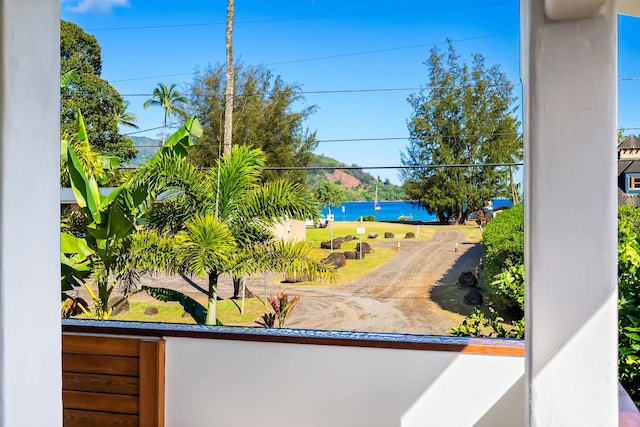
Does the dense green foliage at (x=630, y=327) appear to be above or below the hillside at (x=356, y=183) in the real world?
below

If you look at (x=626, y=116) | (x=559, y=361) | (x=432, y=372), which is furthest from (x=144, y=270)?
(x=626, y=116)

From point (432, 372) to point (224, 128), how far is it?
8.25m

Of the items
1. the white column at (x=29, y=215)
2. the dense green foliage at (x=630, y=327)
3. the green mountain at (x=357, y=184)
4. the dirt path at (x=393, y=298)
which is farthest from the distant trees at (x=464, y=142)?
the white column at (x=29, y=215)

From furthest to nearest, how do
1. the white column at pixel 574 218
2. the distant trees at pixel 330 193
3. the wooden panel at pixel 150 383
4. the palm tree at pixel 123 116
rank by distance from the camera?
the palm tree at pixel 123 116
the distant trees at pixel 330 193
the wooden panel at pixel 150 383
the white column at pixel 574 218

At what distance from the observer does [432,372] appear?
2.43 m

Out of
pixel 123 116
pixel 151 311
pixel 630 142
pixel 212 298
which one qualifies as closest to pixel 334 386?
pixel 212 298

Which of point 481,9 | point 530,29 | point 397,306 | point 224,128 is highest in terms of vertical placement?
point 481,9

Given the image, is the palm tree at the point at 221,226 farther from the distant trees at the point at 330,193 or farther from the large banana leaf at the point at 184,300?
the distant trees at the point at 330,193

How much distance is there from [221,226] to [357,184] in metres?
4.15

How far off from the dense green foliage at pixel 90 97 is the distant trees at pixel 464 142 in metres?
5.50

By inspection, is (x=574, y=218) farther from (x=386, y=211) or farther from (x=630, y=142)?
(x=386, y=211)

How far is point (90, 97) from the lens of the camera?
37.2ft

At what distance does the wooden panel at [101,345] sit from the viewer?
2.66 metres

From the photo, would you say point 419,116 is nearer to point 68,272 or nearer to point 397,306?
point 397,306
